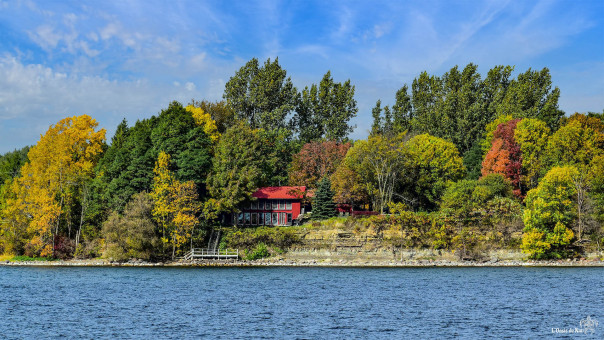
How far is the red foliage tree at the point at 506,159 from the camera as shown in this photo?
78.7 metres

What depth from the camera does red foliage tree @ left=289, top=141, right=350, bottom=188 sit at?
87188mm

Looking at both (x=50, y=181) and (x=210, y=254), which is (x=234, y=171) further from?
(x=50, y=181)

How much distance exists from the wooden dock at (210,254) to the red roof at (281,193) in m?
12.4

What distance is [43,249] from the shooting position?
7162cm

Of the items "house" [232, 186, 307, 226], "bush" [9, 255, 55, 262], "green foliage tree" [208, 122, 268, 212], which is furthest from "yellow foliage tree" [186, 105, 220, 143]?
"bush" [9, 255, 55, 262]

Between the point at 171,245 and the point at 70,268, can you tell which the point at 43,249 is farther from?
the point at 171,245

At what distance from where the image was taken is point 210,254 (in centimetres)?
7131

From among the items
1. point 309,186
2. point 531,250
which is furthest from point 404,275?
point 309,186

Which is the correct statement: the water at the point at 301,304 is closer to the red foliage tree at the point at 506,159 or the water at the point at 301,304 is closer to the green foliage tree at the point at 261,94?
the red foliage tree at the point at 506,159

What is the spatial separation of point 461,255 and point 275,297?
34851 mm

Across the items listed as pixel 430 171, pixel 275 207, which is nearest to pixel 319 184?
pixel 275 207

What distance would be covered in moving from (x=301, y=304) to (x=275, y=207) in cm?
4616

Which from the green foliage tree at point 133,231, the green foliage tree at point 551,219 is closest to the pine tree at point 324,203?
the green foliage tree at point 133,231

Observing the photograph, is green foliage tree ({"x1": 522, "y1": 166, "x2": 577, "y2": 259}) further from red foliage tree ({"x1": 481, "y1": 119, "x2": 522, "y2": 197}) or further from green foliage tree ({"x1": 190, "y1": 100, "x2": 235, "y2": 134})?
green foliage tree ({"x1": 190, "y1": 100, "x2": 235, "y2": 134})
